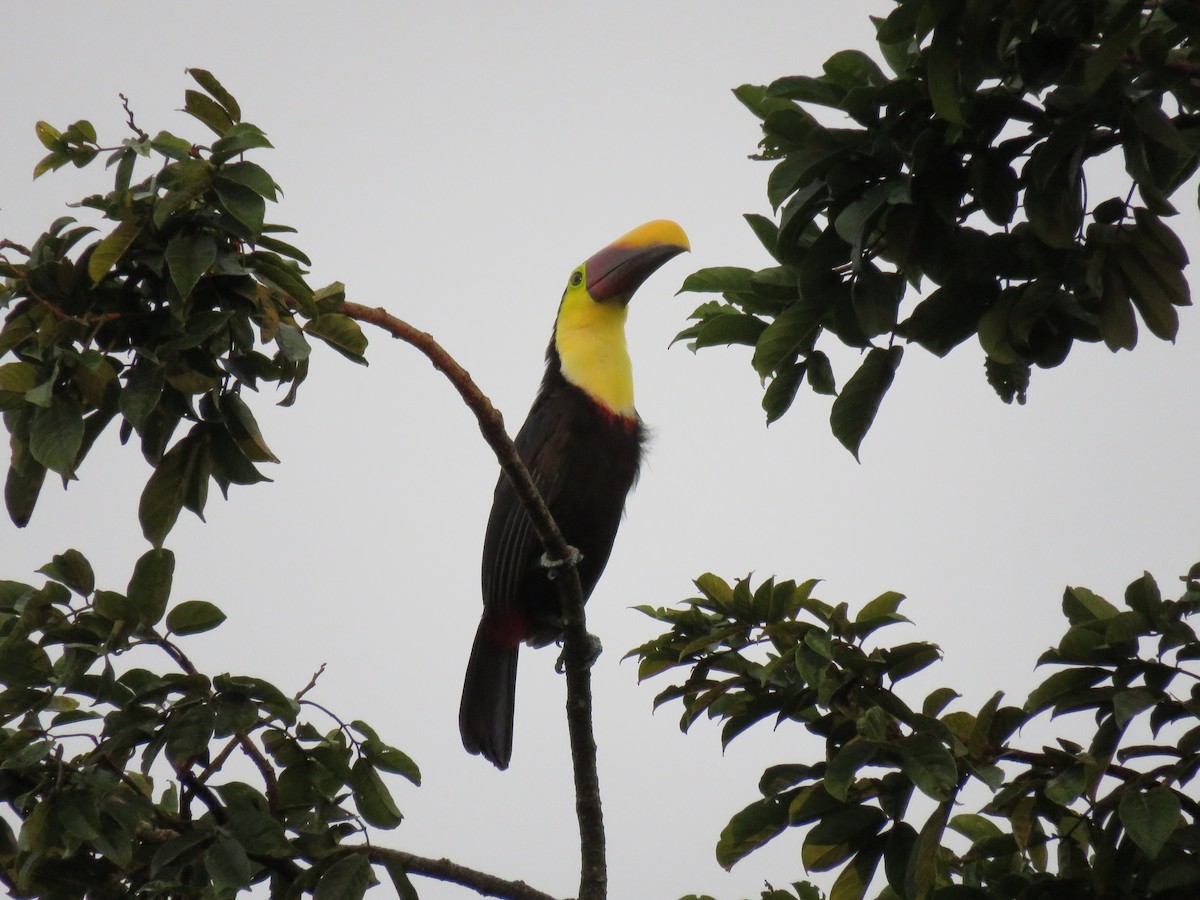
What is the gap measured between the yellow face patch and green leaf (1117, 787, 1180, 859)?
315 centimetres

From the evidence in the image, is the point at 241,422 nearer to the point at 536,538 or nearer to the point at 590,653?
the point at 590,653

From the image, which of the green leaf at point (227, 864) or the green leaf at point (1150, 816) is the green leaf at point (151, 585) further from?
the green leaf at point (1150, 816)

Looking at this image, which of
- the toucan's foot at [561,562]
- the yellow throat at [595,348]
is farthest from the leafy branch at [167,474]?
the yellow throat at [595,348]

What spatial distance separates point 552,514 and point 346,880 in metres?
2.55

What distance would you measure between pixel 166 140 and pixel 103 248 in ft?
0.70

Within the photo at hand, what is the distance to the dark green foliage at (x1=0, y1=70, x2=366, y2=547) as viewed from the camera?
70.2 inches

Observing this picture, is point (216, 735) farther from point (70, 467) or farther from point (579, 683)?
point (579, 683)

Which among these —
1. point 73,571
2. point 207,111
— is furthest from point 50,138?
point 73,571

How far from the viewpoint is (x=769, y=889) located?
8.46 ft

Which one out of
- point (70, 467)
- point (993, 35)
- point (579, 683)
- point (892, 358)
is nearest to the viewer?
point (993, 35)

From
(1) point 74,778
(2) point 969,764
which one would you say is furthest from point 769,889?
(1) point 74,778

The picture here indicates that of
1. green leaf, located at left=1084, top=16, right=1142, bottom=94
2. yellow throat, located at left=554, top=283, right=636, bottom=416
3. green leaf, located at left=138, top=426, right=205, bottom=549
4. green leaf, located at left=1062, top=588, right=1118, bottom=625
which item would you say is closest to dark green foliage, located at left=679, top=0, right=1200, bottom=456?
green leaf, located at left=1084, top=16, right=1142, bottom=94

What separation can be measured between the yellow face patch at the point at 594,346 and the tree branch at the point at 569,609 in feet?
5.58

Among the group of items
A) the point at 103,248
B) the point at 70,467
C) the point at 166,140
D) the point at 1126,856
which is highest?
the point at 166,140
